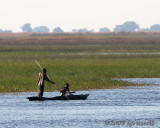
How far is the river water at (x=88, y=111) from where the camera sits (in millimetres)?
28578

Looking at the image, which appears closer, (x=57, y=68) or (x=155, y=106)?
(x=155, y=106)

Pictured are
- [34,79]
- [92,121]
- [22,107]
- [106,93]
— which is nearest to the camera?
[92,121]

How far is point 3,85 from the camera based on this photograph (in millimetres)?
44656

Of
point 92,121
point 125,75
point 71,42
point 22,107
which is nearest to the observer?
point 92,121

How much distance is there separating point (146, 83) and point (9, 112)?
18693 millimetres

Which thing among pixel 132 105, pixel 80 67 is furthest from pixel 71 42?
pixel 132 105

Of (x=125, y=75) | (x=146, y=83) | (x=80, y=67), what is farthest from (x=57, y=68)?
(x=146, y=83)

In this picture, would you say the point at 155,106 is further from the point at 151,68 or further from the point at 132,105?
the point at 151,68

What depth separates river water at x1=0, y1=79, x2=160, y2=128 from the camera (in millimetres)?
28578

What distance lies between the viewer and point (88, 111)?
1293 inches

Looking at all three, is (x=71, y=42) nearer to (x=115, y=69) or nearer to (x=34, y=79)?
(x=115, y=69)

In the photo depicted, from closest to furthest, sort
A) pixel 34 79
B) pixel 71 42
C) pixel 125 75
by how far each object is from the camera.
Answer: pixel 34 79, pixel 125 75, pixel 71 42

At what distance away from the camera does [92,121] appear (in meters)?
29.4

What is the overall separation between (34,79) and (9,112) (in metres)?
16.4
